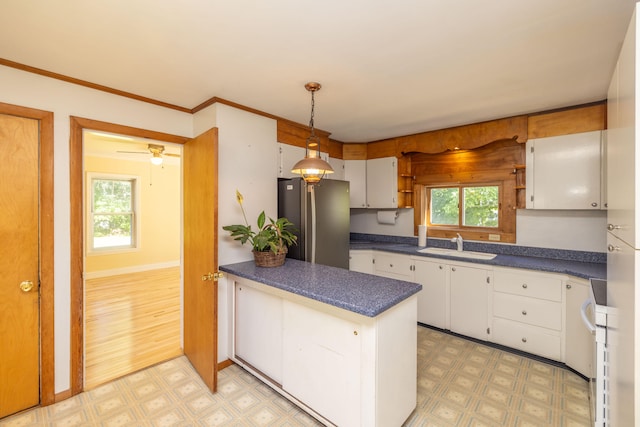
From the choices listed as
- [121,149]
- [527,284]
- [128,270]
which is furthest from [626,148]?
[128,270]

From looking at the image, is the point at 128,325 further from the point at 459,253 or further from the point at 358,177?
the point at 459,253

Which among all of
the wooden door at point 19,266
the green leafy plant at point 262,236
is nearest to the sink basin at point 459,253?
the green leafy plant at point 262,236

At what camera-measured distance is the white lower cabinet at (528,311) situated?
8.44 feet

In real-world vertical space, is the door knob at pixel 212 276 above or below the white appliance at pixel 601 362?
above

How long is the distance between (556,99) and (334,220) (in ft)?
7.53

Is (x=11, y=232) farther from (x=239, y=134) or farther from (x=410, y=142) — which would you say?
(x=410, y=142)

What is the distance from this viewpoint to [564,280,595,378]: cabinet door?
2324mm

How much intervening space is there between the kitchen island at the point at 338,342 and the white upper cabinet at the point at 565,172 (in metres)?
1.96

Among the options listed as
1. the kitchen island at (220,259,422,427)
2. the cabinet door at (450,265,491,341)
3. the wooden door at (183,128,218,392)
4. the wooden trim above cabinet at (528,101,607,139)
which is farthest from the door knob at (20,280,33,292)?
the wooden trim above cabinet at (528,101,607,139)

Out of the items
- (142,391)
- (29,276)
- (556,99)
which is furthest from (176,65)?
(556,99)

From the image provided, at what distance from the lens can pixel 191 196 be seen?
257cm

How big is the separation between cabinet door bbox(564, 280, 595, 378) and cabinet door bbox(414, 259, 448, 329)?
1.03 meters

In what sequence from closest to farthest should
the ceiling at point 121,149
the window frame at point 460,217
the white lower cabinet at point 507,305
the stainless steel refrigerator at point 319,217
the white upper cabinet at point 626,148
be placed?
the white upper cabinet at point 626,148 → the white lower cabinet at point 507,305 → the stainless steel refrigerator at point 319,217 → the window frame at point 460,217 → the ceiling at point 121,149

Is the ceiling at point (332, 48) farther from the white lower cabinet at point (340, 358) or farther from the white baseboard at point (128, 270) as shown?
the white baseboard at point (128, 270)
